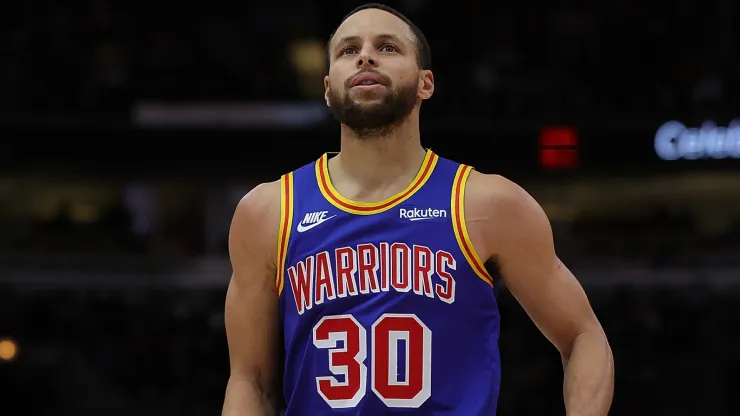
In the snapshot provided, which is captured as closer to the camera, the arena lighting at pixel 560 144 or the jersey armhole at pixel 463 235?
the jersey armhole at pixel 463 235

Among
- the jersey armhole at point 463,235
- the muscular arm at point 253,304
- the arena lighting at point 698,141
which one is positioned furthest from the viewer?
the arena lighting at point 698,141

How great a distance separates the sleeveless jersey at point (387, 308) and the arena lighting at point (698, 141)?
565 centimetres

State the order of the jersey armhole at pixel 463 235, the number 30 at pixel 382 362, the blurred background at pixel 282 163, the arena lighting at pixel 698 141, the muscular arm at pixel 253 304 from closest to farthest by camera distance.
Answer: the number 30 at pixel 382 362
the jersey armhole at pixel 463 235
the muscular arm at pixel 253 304
the blurred background at pixel 282 163
the arena lighting at pixel 698 141

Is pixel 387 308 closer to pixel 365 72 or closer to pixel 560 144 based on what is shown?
pixel 365 72

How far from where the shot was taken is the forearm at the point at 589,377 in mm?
2773

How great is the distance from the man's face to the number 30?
535mm

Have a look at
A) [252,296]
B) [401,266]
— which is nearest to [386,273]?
[401,266]

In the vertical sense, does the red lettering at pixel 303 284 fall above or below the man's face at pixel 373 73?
below

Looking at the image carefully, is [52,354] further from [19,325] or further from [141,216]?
[141,216]

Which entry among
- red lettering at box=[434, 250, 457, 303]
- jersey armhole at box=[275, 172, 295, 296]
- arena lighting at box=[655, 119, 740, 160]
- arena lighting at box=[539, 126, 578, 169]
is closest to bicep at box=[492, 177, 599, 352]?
red lettering at box=[434, 250, 457, 303]

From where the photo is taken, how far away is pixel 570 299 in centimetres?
288

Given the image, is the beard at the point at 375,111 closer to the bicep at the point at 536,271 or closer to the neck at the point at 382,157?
the neck at the point at 382,157

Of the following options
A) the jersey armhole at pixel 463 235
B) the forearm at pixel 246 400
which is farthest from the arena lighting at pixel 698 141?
the forearm at pixel 246 400

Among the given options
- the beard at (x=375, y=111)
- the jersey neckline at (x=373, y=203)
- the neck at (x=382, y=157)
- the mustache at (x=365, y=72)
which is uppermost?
the mustache at (x=365, y=72)
